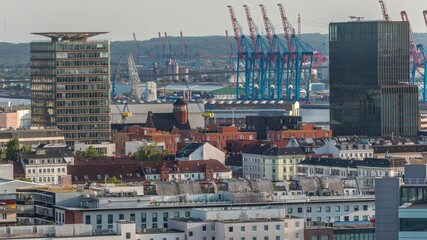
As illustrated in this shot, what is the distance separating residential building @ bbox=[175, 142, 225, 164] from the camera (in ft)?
356

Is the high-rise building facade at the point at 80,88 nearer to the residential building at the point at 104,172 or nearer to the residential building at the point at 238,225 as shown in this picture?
the residential building at the point at 104,172

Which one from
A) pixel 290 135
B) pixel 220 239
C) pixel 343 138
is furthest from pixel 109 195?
pixel 290 135

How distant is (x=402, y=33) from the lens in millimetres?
130875

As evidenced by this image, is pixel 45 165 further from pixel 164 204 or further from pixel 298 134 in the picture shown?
pixel 164 204

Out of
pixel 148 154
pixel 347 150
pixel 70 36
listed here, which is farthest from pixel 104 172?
pixel 70 36

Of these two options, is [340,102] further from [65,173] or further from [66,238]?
[66,238]

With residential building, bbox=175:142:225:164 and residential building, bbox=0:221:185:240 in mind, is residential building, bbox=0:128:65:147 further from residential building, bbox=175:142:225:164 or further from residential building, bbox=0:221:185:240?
residential building, bbox=0:221:185:240

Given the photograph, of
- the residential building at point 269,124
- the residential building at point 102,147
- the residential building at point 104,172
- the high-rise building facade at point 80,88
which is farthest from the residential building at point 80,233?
the residential building at point 269,124

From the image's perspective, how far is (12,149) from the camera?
10825 cm

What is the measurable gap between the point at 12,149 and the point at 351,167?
18890mm

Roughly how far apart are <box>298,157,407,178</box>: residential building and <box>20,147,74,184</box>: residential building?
11.0 meters

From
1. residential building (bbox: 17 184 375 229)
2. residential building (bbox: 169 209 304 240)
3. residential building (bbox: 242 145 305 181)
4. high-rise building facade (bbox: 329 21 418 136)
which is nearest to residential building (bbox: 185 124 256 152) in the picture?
high-rise building facade (bbox: 329 21 418 136)

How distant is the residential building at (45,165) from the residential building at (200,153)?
31.2 ft

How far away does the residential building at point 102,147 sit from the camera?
116 m
